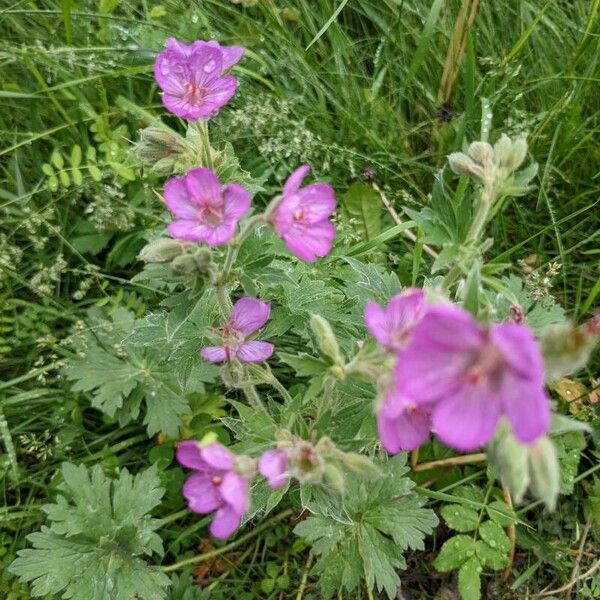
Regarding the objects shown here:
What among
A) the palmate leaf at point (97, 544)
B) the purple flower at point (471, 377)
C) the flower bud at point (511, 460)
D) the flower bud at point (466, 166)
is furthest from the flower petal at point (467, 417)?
the palmate leaf at point (97, 544)

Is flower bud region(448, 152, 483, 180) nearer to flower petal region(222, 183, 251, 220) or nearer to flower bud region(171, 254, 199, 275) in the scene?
flower petal region(222, 183, 251, 220)

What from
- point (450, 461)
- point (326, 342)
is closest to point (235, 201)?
point (326, 342)

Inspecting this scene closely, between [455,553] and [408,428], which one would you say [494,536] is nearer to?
[455,553]

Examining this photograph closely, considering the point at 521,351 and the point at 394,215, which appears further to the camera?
the point at 394,215

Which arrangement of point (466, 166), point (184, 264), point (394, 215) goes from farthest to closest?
point (394, 215), point (466, 166), point (184, 264)

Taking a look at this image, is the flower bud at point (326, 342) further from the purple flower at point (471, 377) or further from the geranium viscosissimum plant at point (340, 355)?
the purple flower at point (471, 377)

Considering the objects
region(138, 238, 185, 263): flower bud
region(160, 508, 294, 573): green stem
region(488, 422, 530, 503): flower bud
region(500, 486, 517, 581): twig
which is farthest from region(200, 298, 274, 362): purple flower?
region(500, 486, 517, 581): twig

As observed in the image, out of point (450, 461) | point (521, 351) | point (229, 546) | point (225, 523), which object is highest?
point (521, 351)

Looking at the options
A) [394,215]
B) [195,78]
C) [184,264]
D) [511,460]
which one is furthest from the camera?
[394,215]
